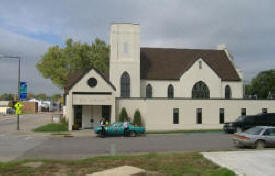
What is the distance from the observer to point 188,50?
157 ft

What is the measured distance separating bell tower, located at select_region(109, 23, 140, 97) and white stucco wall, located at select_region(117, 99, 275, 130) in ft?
14.0

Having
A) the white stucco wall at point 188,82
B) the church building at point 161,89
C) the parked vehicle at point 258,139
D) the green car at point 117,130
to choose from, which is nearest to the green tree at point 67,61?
the church building at point 161,89

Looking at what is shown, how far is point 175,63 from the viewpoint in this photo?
45.3 meters

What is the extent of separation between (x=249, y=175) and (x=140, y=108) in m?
27.1

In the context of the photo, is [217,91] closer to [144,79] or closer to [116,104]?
[144,79]

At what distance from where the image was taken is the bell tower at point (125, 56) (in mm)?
40906

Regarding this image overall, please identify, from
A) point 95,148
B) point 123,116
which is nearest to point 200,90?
point 123,116

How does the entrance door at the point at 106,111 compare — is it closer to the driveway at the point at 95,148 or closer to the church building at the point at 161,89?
the church building at the point at 161,89

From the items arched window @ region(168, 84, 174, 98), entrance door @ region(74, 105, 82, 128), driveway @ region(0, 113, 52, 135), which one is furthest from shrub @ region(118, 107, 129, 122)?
driveway @ region(0, 113, 52, 135)

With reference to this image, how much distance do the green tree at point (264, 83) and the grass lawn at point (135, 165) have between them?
3029 inches

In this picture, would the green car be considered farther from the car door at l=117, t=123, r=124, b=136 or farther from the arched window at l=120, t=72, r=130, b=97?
the arched window at l=120, t=72, r=130, b=97

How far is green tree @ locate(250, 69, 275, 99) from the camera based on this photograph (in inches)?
3278

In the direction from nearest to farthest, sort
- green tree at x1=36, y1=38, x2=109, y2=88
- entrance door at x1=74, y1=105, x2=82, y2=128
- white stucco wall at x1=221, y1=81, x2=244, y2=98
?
entrance door at x1=74, y1=105, x2=82, y2=128
white stucco wall at x1=221, y1=81, x2=244, y2=98
green tree at x1=36, y1=38, x2=109, y2=88

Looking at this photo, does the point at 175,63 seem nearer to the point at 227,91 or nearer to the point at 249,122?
the point at 227,91
